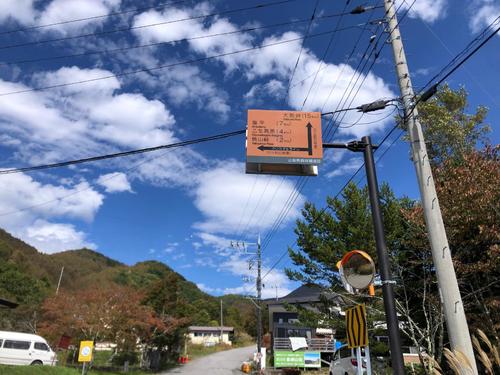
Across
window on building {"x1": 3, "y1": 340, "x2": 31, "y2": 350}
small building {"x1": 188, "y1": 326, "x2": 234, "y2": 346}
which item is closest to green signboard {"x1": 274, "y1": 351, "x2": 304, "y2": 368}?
window on building {"x1": 3, "y1": 340, "x2": 31, "y2": 350}

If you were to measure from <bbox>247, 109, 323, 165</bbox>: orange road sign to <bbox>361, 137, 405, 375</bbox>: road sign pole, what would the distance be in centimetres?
105

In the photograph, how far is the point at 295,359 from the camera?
26.5 metres

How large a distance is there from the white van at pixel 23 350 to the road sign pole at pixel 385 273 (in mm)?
23857

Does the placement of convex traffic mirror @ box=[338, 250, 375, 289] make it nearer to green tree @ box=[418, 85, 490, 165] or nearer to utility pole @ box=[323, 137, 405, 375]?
utility pole @ box=[323, 137, 405, 375]

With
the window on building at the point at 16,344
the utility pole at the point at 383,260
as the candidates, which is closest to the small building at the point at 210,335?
the window on building at the point at 16,344

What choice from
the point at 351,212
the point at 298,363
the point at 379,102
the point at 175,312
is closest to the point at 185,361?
the point at 175,312

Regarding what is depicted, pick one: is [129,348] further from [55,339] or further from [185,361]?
[185,361]

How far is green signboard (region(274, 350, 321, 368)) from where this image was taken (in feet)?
86.7

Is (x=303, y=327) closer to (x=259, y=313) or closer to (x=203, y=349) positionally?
(x=259, y=313)

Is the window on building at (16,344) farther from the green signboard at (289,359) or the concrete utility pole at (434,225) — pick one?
the concrete utility pole at (434,225)

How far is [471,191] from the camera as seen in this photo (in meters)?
10.4

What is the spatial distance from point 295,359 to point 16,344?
16.9m

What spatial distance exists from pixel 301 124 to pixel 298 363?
22.2 meters

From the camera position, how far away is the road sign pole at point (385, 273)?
561cm
